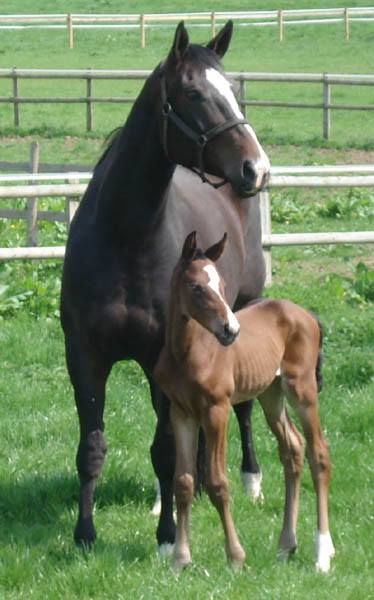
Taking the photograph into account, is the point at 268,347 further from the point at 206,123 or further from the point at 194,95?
the point at 194,95

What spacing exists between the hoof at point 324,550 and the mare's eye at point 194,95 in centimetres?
201

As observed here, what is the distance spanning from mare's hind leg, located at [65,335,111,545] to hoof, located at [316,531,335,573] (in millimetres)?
1092

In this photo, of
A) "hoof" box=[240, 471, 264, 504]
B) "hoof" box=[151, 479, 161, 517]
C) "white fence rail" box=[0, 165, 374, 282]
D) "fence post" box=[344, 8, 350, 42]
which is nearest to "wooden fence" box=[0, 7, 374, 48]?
"fence post" box=[344, 8, 350, 42]

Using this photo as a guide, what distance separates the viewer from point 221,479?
5.69 m

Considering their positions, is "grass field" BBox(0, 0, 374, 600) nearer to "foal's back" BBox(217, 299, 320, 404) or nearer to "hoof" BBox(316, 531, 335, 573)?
"hoof" BBox(316, 531, 335, 573)

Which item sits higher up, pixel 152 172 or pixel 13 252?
pixel 152 172

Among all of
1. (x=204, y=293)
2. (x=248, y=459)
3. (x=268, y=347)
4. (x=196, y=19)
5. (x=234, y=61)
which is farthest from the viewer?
(x=196, y=19)

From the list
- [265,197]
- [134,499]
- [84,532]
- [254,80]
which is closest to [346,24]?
A: [254,80]

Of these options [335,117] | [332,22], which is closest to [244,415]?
[335,117]

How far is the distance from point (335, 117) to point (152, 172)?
2572cm

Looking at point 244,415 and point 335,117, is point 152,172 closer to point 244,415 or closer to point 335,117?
point 244,415

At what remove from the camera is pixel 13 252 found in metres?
11.3

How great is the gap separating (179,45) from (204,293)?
4.00ft

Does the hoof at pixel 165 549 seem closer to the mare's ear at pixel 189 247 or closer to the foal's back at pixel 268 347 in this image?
the foal's back at pixel 268 347
